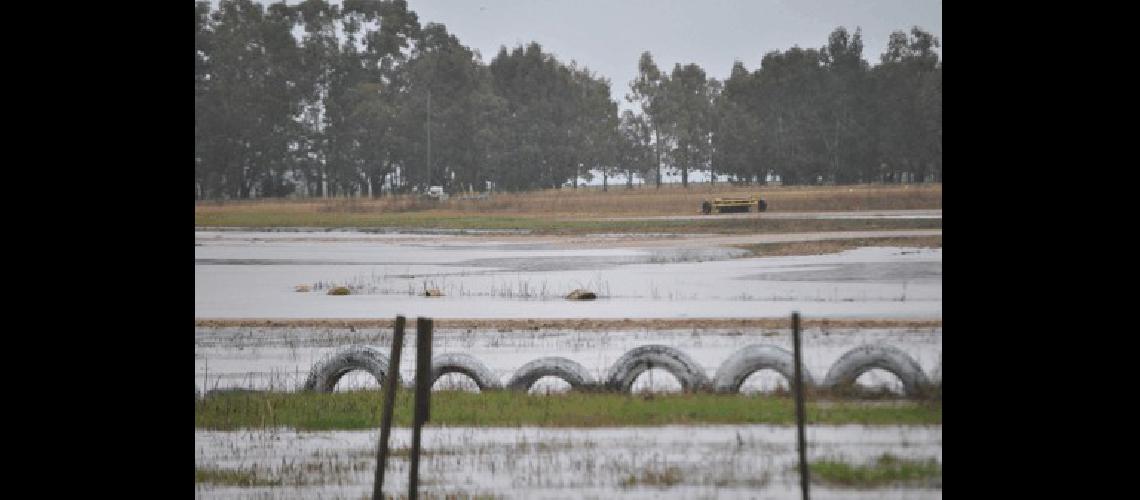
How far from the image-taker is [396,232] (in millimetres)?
15992

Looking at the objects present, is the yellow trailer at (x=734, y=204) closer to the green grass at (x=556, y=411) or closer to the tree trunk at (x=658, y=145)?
the tree trunk at (x=658, y=145)

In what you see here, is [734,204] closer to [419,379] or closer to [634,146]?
[634,146]

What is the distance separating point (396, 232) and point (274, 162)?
6.16ft

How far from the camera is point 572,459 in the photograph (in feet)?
26.6

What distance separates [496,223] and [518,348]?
11.4 ft

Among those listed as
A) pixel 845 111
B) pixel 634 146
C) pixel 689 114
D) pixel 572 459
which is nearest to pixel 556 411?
pixel 572 459

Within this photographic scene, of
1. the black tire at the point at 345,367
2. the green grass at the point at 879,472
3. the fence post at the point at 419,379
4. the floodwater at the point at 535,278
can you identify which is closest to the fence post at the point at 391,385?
the fence post at the point at 419,379

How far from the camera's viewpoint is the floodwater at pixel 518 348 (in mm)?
10828

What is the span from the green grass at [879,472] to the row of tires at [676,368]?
92 centimetres
